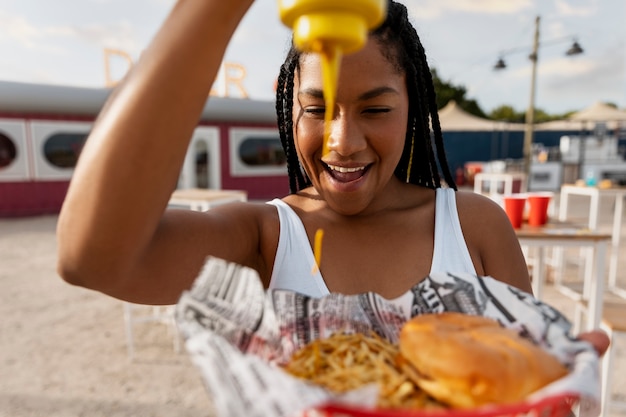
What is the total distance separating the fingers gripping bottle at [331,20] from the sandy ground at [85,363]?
11.3 feet

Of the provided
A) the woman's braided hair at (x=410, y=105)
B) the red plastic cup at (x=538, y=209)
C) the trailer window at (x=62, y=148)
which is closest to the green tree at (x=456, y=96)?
the trailer window at (x=62, y=148)

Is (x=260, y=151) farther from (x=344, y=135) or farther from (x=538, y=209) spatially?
(x=344, y=135)

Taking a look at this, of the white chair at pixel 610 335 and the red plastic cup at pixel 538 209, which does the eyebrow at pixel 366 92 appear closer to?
the white chair at pixel 610 335

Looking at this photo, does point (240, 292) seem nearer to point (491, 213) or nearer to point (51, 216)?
point (491, 213)

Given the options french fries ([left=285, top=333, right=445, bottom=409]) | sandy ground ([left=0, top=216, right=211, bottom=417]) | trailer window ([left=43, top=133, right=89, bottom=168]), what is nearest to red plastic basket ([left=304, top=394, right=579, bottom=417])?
french fries ([left=285, top=333, right=445, bottom=409])

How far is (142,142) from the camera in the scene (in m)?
0.78

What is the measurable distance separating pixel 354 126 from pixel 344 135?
0.14ft

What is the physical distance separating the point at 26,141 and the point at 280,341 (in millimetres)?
13426

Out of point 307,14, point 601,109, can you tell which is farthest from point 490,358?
point 601,109

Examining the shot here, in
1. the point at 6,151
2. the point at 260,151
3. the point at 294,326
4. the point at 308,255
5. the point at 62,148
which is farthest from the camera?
the point at 260,151

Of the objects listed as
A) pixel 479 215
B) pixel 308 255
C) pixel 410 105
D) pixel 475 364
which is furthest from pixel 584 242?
pixel 475 364

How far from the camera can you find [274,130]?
51.9 feet

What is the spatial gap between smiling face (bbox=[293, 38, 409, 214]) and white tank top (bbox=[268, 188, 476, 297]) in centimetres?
16

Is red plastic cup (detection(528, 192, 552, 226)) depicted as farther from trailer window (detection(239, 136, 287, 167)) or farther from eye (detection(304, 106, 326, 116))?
trailer window (detection(239, 136, 287, 167))
